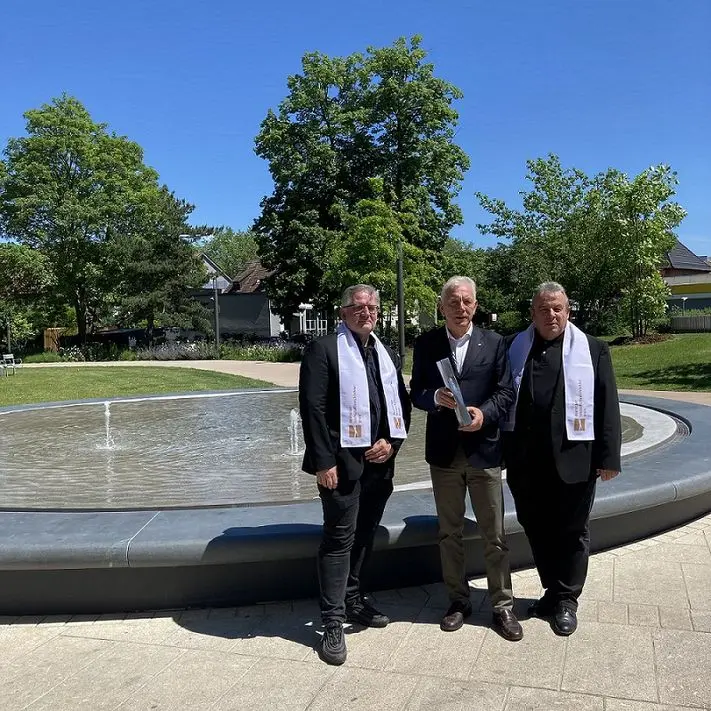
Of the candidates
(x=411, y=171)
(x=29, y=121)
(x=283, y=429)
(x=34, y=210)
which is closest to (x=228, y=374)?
(x=283, y=429)

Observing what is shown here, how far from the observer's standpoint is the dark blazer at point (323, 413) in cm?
334

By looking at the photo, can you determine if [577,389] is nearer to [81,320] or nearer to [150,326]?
[150,326]

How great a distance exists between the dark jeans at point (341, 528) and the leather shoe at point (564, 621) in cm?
111

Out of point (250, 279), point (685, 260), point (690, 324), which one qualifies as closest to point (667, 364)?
point (690, 324)

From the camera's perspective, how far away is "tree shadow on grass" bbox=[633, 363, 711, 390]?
16.9m

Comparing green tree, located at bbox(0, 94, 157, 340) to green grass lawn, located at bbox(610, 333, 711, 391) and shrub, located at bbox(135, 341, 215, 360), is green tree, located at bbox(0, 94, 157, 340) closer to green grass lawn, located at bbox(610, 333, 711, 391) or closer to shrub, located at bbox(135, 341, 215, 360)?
shrub, located at bbox(135, 341, 215, 360)

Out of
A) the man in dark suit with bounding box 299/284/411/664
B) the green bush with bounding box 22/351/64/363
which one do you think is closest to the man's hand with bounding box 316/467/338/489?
the man in dark suit with bounding box 299/284/411/664

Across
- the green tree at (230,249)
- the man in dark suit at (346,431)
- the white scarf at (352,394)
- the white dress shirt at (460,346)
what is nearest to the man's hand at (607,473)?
the white dress shirt at (460,346)

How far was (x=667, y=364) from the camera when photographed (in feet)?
70.8

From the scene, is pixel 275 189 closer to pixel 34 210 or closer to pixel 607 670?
pixel 34 210

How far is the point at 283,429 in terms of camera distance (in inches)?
364

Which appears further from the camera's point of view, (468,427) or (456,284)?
(456,284)

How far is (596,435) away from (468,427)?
768 millimetres

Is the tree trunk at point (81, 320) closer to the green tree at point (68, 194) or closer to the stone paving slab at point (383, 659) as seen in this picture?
the green tree at point (68, 194)
